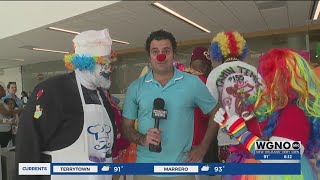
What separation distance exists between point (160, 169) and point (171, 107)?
23 centimetres

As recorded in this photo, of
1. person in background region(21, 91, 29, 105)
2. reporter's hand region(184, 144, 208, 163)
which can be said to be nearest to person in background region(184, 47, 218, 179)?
reporter's hand region(184, 144, 208, 163)

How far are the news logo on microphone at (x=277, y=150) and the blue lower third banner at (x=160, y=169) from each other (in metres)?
0.02

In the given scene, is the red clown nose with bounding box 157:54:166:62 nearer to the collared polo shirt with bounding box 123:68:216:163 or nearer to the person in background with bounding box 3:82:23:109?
the collared polo shirt with bounding box 123:68:216:163

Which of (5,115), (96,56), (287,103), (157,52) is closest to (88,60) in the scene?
(96,56)

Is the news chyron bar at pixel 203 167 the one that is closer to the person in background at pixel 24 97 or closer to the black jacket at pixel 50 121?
the black jacket at pixel 50 121

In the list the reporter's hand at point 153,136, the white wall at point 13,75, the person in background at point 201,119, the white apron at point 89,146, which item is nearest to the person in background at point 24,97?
the white wall at point 13,75

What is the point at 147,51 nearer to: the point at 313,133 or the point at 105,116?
the point at 105,116

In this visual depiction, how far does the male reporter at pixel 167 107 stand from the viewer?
50.5 inches

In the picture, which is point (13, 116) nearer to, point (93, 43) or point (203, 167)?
point (93, 43)

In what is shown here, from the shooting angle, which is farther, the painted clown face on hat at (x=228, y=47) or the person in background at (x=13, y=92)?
the person in background at (x=13, y=92)

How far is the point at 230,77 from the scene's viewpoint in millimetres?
1323

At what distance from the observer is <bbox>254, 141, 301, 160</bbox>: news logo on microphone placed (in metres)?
1.08

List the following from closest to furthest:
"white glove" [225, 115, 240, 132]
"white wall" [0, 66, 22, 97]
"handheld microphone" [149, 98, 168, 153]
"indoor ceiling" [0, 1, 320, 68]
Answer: "indoor ceiling" [0, 1, 320, 68] → "white glove" [225, 115, 240, 132] → "handheld microphone" [149, 98, 168, 153] → "white wall" [0, 66, 22, 97]

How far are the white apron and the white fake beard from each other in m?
0.03
